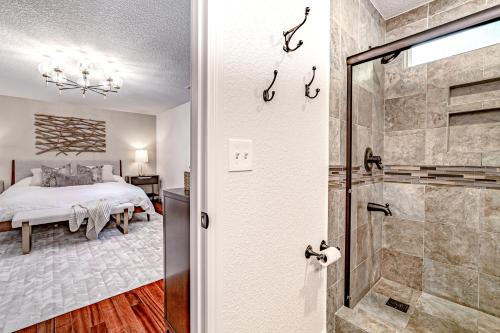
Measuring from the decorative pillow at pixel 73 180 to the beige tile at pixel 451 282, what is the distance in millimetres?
5392

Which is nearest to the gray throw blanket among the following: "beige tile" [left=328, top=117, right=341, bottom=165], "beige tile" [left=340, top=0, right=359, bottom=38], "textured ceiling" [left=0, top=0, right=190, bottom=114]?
"textured ceiling" [left=0, top=0, right=190, bottom=114]

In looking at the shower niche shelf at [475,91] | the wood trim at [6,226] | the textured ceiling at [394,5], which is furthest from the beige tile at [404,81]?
the wood trim at [6,226]

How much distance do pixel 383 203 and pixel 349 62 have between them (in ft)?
4.15

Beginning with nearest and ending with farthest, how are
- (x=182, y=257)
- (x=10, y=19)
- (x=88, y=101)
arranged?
(x=182, y=257) < (x=10, y=19) < (x=88, y=101)

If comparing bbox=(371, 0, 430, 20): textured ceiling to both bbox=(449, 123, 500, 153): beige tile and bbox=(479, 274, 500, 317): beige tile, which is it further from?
bbox=(479, 274, 500, 317): beige tile

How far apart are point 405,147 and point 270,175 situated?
153 cm

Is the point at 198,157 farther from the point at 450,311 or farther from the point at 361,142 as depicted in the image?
the point at 450,311

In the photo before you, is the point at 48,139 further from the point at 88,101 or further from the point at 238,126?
the point at 238,126

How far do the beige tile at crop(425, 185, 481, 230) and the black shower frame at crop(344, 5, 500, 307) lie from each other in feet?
2.64

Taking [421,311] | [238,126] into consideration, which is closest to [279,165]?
[238,126]

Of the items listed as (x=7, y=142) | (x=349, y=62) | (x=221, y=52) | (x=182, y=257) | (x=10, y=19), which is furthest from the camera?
(x=7, y=142)

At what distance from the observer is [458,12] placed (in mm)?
1631

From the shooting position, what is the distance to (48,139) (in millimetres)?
4586

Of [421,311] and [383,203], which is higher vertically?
[383,203]
